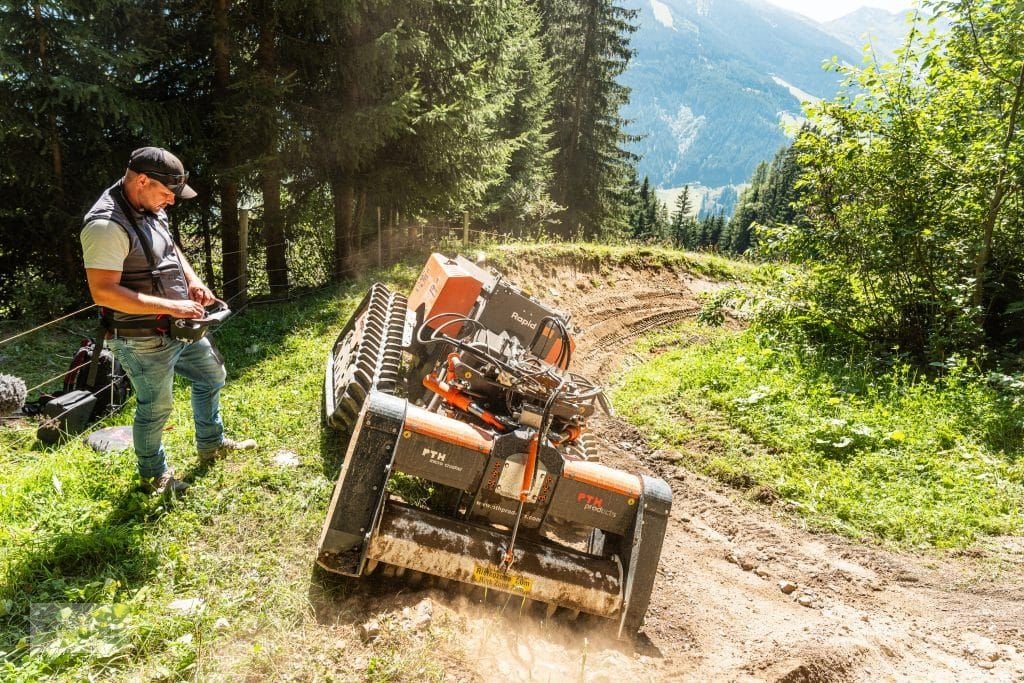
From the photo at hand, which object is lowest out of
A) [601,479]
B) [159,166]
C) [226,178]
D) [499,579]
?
[499,579]

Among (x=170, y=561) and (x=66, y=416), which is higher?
(x=66, y=416)

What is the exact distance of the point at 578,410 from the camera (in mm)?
3936

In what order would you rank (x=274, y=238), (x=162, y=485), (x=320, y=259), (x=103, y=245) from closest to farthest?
(x=103, y=245), (x=162, y=485), (x=274, y=238), (x=320, y=259)

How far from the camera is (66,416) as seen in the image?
4.62 m

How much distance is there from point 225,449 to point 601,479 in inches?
113

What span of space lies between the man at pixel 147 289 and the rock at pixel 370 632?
1.72 m

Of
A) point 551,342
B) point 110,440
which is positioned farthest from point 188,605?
point 551,342

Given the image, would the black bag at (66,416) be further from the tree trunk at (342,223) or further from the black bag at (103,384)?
the tree trunk at (342,223)

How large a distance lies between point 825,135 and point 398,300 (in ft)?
22.3

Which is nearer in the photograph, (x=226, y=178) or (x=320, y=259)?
(x=226, y=178)

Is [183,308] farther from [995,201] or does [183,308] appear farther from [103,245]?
[995,201]

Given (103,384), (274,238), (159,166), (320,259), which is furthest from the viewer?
(320,259)

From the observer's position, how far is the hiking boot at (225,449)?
4438 mm

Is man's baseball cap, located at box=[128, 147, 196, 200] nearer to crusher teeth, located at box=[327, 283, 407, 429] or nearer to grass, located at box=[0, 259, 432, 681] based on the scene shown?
crusher teeth, located at box=[327, 283, 407, 429]
